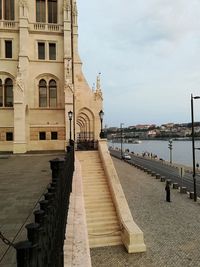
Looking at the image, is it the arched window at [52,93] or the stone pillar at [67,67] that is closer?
the stone pillar at [67,67]

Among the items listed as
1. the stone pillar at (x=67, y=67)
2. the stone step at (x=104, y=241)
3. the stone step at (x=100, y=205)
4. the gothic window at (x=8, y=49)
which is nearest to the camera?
the stone step at (x=104, y=241)

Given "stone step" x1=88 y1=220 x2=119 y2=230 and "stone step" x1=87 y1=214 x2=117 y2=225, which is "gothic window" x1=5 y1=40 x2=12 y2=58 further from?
"stone step" x1=88 y1=220 x2=119 y2=230

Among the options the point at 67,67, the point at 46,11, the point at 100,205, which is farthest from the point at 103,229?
A: the point at 46,11

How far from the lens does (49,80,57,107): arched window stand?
3250 cm

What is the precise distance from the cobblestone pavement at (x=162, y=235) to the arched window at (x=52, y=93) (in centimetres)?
1437

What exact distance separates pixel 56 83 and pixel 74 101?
2.87 metres

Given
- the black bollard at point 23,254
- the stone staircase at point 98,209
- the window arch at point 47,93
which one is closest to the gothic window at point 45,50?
the window arch at point 47,93

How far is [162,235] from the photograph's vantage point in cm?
1417

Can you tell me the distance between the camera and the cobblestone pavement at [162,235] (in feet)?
37.9

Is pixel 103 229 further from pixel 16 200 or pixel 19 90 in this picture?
pixel 19 90

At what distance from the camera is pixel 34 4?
32.6m

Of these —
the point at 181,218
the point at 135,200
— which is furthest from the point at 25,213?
the point at 135,200

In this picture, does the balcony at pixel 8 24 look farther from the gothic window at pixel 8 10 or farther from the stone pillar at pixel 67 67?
the stone pillar at pixel 67 67

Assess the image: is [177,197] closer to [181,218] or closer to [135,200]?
[135,200]
